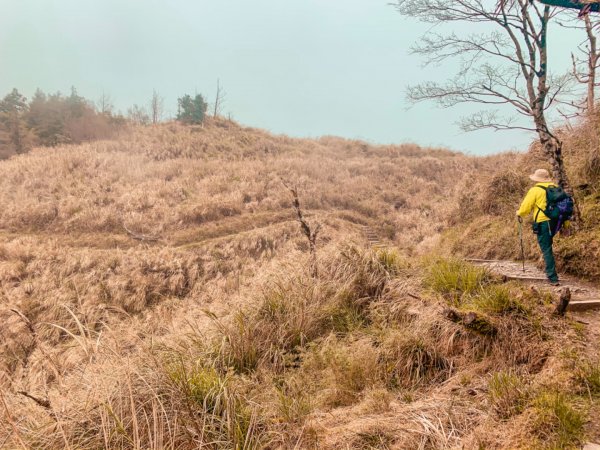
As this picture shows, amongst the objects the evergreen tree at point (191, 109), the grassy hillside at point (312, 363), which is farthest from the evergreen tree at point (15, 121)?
the grassy hillside at point (312, 363)

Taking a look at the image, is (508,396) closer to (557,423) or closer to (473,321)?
(557,423)

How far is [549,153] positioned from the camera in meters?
6.43

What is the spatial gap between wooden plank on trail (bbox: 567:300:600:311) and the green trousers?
1.07m

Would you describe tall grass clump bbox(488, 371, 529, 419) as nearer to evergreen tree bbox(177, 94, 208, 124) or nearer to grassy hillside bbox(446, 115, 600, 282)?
grassy hillside bbox(446, 115, 600, 282)

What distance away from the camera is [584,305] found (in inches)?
186

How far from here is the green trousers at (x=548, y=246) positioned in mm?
5758

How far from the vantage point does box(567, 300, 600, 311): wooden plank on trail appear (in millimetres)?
4719

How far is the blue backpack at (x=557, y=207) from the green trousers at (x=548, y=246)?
12 centimetres

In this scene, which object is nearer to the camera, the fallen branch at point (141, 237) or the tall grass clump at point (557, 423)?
the tall grass clump at point (557, 423)

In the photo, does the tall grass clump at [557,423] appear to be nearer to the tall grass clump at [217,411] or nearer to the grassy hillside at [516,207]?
the tall grass clump at [217,411]

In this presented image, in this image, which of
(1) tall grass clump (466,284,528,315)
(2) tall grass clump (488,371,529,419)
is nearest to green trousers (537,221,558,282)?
(1) tall grass clump (466,284,528,315)

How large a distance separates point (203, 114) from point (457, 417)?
4492 centimetres

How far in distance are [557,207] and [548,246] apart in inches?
23.8

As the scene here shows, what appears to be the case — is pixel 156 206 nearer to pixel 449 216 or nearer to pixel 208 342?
pixel 449 216
